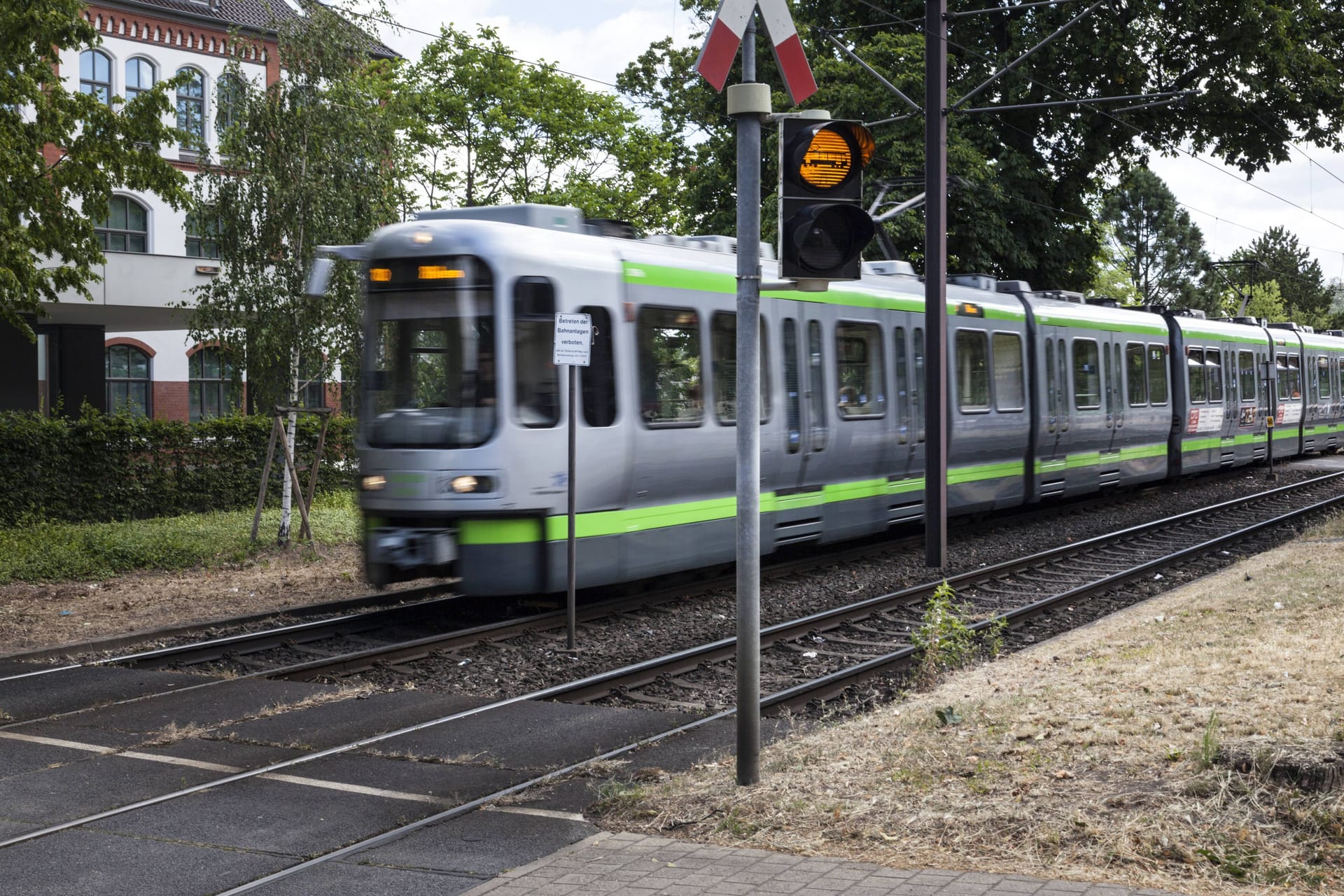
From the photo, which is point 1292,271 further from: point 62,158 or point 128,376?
point 62,158

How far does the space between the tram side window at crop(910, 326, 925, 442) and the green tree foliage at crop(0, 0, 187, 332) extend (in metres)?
9.44

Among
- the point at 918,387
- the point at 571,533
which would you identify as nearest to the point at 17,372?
the point at 918,387

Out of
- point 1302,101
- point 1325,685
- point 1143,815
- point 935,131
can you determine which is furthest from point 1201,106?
point 1143,815

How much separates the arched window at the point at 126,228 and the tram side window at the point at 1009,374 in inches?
976

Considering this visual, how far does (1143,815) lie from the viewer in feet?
17.7

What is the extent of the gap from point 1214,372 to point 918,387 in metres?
12.3

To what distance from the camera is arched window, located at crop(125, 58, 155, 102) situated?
120ft

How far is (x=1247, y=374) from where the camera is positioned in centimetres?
2881

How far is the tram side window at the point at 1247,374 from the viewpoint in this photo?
28.3 metres

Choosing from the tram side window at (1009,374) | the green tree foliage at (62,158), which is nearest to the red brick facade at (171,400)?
the green tree foliage at (62,158)

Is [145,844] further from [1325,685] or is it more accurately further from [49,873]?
[1325,685]

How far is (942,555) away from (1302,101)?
17752 millimetres

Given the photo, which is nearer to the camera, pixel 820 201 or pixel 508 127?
pixel 820 201

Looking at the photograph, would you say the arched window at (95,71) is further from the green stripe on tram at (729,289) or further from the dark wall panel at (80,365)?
the green stripe on tram at (729,289)
